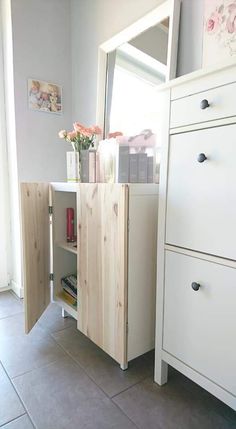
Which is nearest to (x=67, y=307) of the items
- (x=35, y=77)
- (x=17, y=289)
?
(x=17, y=289)

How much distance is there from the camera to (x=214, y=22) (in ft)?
3.90

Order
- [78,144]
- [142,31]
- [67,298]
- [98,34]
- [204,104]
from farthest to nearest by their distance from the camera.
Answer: [98,34] < [67,298] < [78,144] < [142,31] < [204,104]

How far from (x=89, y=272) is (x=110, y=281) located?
18 cm

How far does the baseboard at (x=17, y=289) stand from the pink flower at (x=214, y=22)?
2.07 metres

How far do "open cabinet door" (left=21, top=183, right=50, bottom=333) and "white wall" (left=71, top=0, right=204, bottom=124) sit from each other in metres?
0.80

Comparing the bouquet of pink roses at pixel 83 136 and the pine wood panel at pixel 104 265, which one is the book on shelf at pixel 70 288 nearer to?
the pine wood panel at pixel 104 265

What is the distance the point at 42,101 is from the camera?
207 cm

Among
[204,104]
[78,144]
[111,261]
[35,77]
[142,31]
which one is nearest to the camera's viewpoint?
[204,104]

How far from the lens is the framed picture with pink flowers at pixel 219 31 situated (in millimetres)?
1133

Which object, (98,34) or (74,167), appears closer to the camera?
(74,167)

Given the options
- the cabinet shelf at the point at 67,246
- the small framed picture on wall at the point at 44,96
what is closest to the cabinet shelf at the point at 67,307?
the cabinet shelf at the point at 67,246

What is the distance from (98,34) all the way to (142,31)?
50 centimetres

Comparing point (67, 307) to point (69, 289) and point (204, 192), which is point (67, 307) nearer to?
point (69, 289)

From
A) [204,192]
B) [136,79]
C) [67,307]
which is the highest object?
[136,79]
